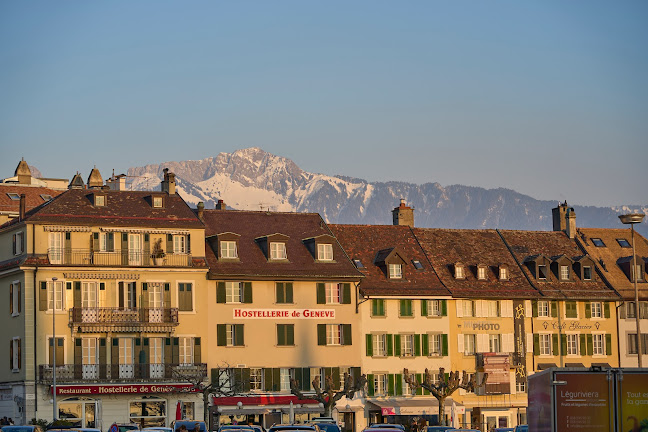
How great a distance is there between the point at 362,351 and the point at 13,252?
79.7 feet

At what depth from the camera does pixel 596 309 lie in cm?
10125

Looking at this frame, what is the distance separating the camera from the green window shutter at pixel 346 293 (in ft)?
304

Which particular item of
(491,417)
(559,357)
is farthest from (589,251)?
(491,417)

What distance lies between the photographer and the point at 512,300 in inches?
3880

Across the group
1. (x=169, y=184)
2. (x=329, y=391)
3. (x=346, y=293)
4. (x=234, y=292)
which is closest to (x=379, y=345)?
(x=346, y=293)

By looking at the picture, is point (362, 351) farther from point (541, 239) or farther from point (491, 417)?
point (541, 239)

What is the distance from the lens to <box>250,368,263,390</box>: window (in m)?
89.4

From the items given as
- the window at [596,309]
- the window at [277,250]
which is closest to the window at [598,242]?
the window at [596,309]

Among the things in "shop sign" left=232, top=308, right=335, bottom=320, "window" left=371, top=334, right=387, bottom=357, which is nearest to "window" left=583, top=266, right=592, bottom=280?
"window" left=371, top=334, right=387, bottom=357

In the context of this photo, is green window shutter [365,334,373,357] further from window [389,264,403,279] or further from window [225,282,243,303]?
window [225,282,243,303]

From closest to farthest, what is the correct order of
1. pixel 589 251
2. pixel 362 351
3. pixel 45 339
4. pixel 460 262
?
1. pixel 45 339
2. pixel 362 351
3. pixel 460 262
4. pixel 589 251

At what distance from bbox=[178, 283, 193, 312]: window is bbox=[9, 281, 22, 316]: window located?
10.1 m

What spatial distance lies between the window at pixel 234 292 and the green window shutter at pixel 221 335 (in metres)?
1.80

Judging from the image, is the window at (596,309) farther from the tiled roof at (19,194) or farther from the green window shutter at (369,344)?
the tiled roof at (19,194)
